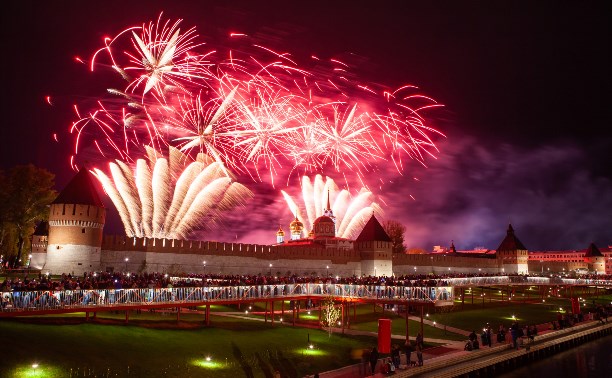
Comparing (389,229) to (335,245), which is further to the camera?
(389,229)

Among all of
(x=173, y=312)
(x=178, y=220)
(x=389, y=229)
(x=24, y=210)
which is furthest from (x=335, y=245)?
(x=173, y=312)

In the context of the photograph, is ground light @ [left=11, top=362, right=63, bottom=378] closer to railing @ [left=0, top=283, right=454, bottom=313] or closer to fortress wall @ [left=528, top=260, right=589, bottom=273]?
railing @ [left=0, top=283, right=454, bottom=313]

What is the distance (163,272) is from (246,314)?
12.5 metres

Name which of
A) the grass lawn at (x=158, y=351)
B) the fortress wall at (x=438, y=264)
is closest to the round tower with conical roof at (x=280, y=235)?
the fortress wall at (x=438, y=264)

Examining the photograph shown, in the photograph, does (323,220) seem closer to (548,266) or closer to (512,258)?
(512,258)

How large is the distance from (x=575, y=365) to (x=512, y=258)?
69.5 meters

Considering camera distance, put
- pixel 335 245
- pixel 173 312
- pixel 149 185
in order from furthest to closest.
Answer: pixel 335 245 < pixel 149 185 < pixel 173 312

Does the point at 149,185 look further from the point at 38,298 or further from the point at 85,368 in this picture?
the point at 85,368

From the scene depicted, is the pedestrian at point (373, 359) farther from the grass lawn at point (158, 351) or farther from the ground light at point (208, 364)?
the ground light at point (208, 364)

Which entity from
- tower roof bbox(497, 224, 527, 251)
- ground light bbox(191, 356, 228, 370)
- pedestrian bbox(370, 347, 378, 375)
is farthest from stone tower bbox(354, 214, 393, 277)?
ground light bbox(191, 356, 228, 370)

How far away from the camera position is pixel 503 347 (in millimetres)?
35156

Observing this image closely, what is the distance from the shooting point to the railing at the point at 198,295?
25.5 metres

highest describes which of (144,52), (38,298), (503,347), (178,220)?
(144,52)

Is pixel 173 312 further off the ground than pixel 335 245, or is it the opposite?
pixel 335 245
